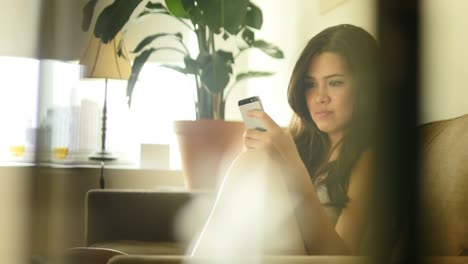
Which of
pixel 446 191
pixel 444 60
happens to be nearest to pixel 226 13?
pixel 444 60

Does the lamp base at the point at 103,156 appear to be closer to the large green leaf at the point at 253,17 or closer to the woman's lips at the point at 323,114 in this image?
the large green leaf at the point at 253,17

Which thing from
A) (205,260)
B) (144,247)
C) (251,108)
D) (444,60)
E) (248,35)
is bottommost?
(144,247)

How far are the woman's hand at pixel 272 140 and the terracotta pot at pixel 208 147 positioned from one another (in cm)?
31

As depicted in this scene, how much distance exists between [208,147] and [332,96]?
0.45 metres

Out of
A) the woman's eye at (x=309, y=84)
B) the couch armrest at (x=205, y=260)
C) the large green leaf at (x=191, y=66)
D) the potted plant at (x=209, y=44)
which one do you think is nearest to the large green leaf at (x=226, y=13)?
the potted plant at (x=209, y=44)

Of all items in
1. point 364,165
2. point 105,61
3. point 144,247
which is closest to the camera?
point 364,165

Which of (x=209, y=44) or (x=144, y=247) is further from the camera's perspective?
(x=209, y=44)

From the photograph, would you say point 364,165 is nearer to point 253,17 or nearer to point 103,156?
point 253,17

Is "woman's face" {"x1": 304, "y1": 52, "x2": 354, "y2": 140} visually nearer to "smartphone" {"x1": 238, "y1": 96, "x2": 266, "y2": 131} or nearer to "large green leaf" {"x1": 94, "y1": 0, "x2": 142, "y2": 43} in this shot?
"smartphone" {"x1": 238, "y1": 96, "x2": 266, "y2": 131}

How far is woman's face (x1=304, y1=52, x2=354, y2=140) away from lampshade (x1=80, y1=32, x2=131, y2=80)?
929mm

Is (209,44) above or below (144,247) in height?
above

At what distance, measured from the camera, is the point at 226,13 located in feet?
4.67

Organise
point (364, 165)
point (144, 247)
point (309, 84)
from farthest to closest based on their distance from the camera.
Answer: point (144, 247)
point (309, 84)
point (364, 165)

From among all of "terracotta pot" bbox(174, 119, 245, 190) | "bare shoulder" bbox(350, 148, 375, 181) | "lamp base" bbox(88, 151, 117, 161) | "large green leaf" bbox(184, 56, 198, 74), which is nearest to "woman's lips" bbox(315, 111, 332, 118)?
"bare shoulder" bbox(350, 148, 375, 181)
